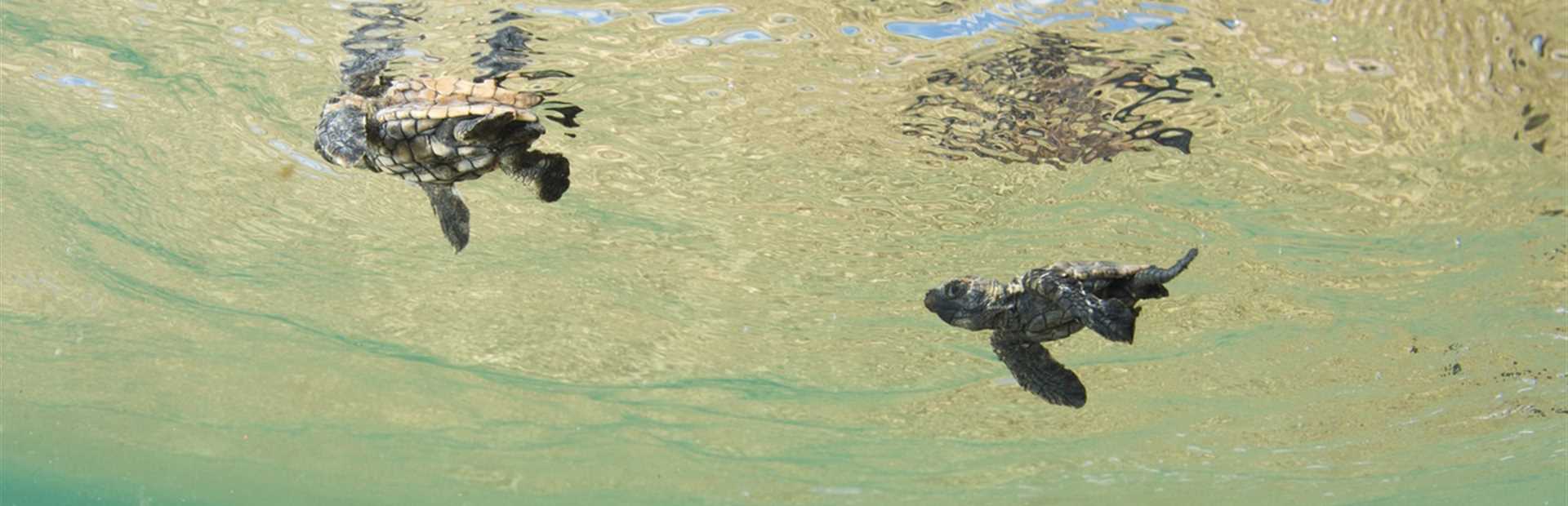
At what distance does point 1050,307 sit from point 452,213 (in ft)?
13.3

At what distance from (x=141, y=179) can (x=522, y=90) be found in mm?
8580

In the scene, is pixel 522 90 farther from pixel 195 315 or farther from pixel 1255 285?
pixel 195 315

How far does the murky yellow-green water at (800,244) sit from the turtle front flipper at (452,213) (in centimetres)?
231

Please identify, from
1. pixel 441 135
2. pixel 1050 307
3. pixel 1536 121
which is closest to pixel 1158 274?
pixel 1050 307

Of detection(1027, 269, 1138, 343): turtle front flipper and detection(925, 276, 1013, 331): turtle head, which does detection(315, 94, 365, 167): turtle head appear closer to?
detection(925, 276, 1013, 331): turtle head

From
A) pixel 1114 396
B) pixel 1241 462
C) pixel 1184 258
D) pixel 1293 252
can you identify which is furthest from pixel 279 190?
pixel 1241 462

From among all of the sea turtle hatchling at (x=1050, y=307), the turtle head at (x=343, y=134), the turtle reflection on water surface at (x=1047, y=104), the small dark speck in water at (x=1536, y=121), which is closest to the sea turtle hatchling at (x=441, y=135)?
the turtle head at (x=343, y=134)

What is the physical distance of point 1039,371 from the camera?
645 centimetres

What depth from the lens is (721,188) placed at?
1215cm

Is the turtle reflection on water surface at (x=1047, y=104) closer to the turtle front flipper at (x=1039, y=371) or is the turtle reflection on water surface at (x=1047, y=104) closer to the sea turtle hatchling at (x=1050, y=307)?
the sea turtle hatchling at (x=1050, y=307)

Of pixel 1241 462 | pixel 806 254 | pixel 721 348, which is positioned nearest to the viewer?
pixel 806 254

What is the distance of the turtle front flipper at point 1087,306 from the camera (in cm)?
509

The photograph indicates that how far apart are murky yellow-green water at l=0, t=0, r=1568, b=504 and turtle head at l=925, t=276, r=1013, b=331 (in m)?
2.62

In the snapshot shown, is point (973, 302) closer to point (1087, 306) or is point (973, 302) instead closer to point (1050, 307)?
point (1050, 307)
